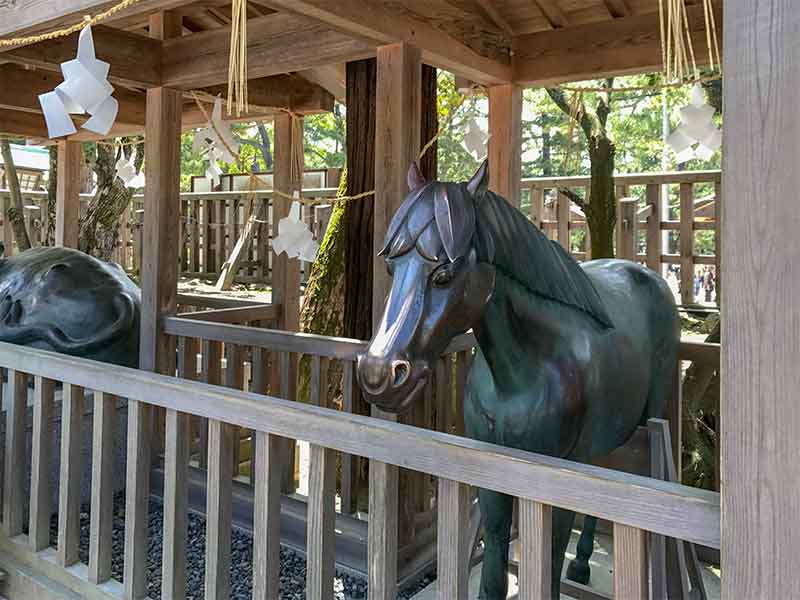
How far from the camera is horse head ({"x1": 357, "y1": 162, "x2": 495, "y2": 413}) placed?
4.35 ft

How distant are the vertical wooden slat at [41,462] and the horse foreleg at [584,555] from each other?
6.15 feet

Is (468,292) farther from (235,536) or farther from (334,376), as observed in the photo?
(334,376)

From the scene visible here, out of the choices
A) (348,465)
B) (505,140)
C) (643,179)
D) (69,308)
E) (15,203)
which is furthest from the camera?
(15,203)

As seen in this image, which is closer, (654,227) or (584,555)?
(584,555)

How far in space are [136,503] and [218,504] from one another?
384 mm

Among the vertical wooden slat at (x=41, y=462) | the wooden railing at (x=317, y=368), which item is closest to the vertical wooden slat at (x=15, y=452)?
the vertical wooden slat at (x=41, y=462)

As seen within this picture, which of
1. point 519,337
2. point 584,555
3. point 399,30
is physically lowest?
point 584,555

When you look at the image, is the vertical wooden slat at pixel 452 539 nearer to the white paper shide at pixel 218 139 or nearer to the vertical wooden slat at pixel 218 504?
the vertical wooden slat at pixel 218 504

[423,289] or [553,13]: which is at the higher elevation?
[553,13]

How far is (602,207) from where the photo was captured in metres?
4.51

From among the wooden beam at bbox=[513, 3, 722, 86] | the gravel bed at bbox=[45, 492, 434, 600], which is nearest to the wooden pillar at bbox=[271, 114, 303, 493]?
the gravel bed at bbox=[45, 492, 434, 600]

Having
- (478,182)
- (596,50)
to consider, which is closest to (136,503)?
(478,182)

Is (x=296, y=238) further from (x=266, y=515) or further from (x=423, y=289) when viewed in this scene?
(x=423, y=289)

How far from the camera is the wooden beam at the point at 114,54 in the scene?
318cm
